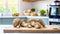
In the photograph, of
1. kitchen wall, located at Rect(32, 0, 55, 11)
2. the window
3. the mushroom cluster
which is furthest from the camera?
the window

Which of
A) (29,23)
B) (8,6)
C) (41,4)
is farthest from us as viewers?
(8,6)

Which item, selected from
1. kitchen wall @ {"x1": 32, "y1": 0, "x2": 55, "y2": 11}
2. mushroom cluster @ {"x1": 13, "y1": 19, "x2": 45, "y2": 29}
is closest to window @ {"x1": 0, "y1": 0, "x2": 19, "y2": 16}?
kitchen wall @ {"x1": 32, "y1": 0, "x2": 55, "y2": 11}

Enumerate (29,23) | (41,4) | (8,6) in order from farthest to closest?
(8,6), (41,4), (29,23)

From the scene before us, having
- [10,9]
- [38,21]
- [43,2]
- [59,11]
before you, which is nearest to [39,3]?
[43,2]

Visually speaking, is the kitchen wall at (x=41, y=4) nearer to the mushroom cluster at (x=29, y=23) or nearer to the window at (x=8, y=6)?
the window at (x=8, y=6)

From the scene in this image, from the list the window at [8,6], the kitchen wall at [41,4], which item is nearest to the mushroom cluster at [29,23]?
the kitchen wall at [41,4]

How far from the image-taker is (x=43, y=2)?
538 cm

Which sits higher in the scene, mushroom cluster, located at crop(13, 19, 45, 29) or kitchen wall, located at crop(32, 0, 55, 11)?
kitchen wall, located at crop(32, 0, 55, 11)


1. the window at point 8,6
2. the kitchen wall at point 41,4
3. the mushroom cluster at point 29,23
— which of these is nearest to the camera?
the mushroom cluster at point 29,23

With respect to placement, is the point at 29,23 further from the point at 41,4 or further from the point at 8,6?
the point at 8,6

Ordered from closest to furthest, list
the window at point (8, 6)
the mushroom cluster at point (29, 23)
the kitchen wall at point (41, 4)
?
the mushroom cluster at point (29, 23)
the kitchen wall at point (41, 4)
the window at point (8, 6)

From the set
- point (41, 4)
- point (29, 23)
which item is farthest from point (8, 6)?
point (29, 23)

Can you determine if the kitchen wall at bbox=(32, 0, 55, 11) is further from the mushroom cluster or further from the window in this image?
the mushroom cluster

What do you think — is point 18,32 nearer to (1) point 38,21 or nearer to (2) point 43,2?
(1) point 38,21
